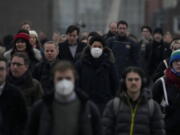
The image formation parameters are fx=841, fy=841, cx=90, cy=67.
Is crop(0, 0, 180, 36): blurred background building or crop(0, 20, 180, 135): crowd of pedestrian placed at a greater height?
crop(0, 0, 180, 36): blurred background building

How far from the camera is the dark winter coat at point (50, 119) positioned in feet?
26.3

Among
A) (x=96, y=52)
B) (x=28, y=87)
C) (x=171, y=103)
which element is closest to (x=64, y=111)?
(x=28, y=87)

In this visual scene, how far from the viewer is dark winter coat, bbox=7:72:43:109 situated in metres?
9.70

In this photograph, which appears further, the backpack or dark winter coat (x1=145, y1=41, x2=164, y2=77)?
dark winter coat (x1=145, y1=41, x2=164, y2=77)

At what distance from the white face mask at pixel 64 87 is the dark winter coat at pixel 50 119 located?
21cm

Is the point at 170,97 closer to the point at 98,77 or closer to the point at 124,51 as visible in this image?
the point at 98,77

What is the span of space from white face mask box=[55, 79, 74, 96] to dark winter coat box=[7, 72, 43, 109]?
1.80 meters

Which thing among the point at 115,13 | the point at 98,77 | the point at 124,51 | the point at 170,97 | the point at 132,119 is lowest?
the point at 132,119

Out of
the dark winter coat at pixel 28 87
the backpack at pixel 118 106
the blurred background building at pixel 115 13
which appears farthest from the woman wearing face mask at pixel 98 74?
the blurred background building at pixel 115 13

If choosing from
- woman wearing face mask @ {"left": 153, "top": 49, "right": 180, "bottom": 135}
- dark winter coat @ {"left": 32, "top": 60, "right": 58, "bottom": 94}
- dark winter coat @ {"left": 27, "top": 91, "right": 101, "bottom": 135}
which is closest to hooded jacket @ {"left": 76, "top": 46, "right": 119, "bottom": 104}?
dark winter coat @ {"left": 32, "top": 60, "right": 58, "bottom": 94}

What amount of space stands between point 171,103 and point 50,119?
2665mm

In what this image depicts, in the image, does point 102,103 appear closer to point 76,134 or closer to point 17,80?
point 17,80

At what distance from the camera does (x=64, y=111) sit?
26.2ft

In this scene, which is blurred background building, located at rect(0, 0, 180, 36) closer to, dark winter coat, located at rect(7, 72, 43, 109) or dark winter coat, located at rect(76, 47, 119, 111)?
dark winter coat, located at rect(76, 47, 119, 111)
